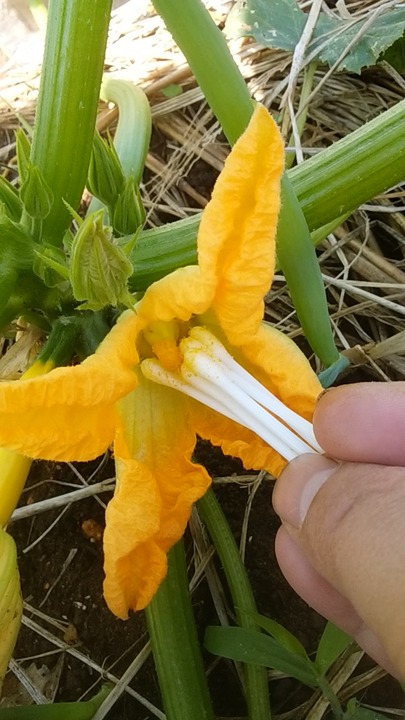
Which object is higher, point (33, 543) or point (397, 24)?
point (397, 24)

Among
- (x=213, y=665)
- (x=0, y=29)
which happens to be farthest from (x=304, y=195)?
(x=0, y=29)

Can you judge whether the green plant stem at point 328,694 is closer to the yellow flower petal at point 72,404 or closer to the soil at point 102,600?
the soil at point 102,600

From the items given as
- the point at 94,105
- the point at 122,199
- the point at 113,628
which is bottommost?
the point at 113,628

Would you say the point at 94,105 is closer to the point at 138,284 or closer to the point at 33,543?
the point at 138,284

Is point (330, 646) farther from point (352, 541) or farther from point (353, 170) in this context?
point (353, 170)

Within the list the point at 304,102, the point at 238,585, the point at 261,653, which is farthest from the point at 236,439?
the point at 304,102

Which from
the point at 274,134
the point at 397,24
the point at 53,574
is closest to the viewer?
the point at 274,134

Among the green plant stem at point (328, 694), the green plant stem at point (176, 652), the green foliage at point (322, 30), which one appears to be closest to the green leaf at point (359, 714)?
the green plant stem at point (328, 694)
